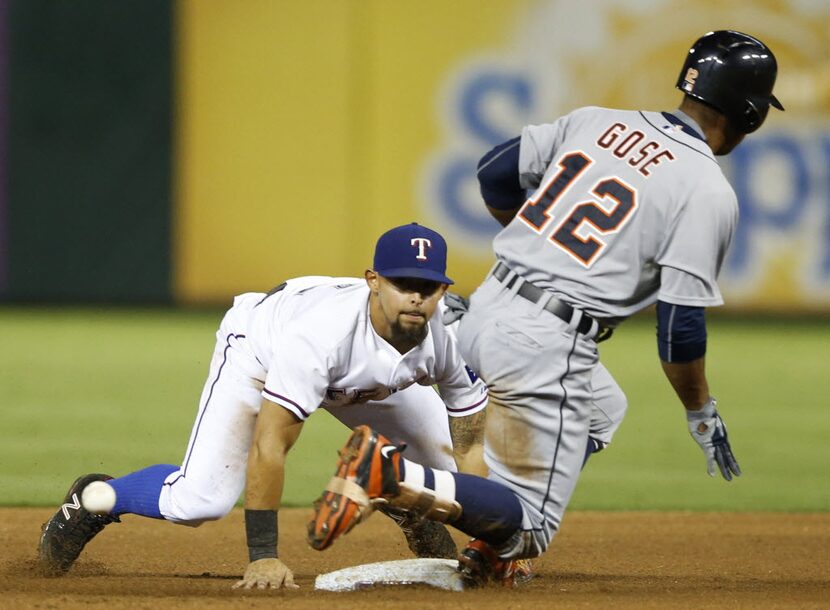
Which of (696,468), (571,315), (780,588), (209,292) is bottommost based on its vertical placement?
(209,292)

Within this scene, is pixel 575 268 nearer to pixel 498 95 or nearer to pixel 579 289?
pixel 579 289

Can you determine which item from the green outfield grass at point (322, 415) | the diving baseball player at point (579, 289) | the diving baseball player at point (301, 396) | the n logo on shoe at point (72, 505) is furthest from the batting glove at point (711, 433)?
the green outfield grass at point (322, 415)

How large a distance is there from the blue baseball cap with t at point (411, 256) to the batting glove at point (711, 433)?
941 mm

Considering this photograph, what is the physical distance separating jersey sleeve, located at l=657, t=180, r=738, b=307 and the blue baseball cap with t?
2.40 ft

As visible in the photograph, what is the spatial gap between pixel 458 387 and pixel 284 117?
402 inches

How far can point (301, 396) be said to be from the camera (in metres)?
4.75

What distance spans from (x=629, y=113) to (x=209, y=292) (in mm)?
10840

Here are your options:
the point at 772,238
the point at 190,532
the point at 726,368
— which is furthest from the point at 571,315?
the point at 772,238

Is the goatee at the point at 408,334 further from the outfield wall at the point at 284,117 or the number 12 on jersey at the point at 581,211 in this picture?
the outfield wall at the point at 284,117

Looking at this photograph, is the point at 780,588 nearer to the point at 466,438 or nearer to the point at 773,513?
the point at 466,438

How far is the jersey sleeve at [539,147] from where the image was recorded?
493cm

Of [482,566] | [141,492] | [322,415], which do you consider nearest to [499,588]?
[482,566]

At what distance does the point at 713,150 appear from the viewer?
4.87 meters

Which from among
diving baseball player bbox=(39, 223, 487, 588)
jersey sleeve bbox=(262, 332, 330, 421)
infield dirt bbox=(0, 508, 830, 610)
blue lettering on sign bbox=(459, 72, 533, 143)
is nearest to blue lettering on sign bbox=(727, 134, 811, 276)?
blue lettering on sign bbox=(459, 72, 533, 143)
